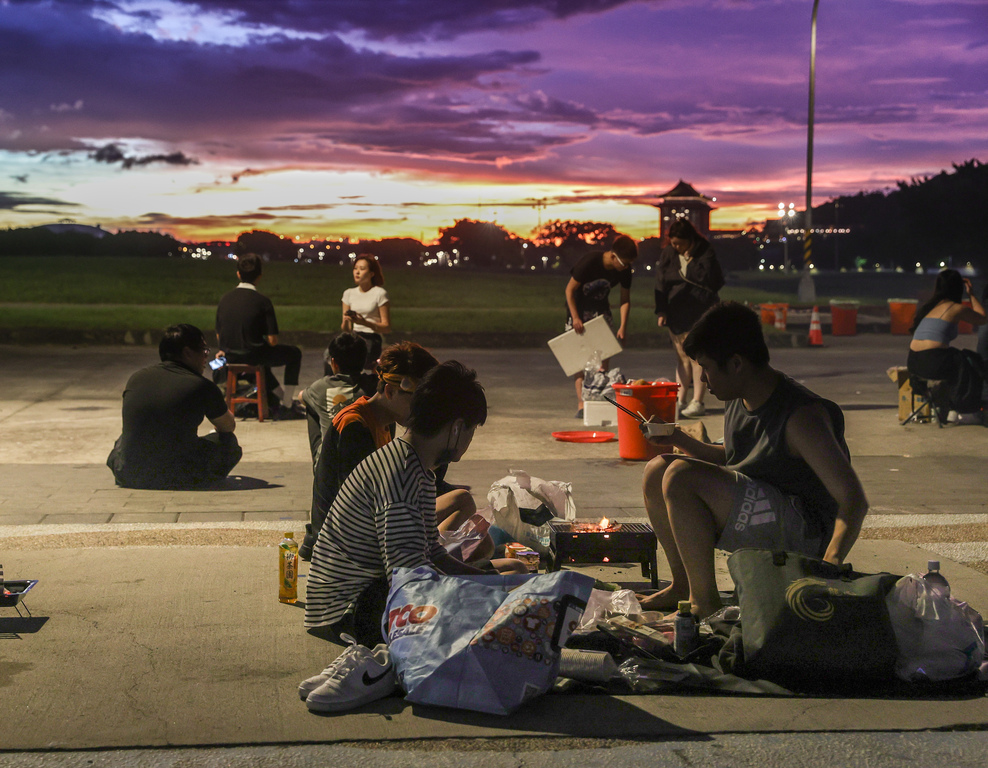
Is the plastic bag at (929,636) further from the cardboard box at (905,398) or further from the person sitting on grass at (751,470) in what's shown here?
the cardboard box at (905,398)

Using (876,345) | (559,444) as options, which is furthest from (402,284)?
(559,444)

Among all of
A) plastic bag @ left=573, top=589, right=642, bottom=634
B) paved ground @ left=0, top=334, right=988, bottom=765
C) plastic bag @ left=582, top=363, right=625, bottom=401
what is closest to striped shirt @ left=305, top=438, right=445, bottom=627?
paved ground @ left=0, top=334, right=988, bottom=765

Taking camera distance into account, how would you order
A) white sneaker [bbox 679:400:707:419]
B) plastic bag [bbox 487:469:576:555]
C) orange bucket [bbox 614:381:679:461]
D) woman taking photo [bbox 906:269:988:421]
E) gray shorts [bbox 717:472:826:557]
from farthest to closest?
1. white sneaker [bbox 679:400:707:419]
2. woman taking photo [bbox 906:269:988:421]
3. orange bucket [bbox 614:381:679:461]
4. plastic bag [bbox 487:469:576:555]
5. gray shorts [bbox 717:472:826:557]

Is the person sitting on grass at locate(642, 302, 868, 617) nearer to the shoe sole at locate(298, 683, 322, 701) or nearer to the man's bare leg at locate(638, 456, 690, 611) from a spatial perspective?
the man's bare leg at locate(638, 456, 690, 611)

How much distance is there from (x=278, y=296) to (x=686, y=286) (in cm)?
3775

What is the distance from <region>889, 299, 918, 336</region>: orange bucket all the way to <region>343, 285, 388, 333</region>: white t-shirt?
57.9ft

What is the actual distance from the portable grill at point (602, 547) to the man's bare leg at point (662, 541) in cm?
32

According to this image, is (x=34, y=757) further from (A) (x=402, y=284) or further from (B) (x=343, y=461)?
(A) (x=402, y=284)

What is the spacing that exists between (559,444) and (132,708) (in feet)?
19.8

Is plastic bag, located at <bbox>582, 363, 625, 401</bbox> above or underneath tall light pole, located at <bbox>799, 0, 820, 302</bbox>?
underneath

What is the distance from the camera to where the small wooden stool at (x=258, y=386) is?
1052cm

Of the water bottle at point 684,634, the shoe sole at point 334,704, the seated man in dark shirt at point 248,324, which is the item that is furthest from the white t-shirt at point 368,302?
the shoe sole at point 334,704

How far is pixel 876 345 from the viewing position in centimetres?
2111

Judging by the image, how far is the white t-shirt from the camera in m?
10.5
